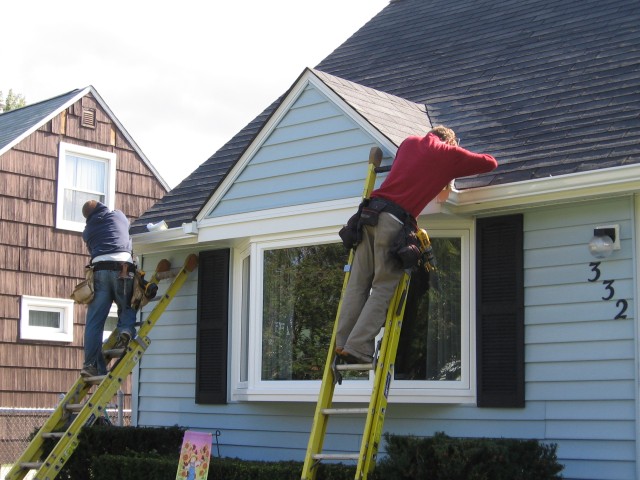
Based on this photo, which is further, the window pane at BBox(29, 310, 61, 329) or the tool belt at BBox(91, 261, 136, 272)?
the window pane at BBox(29, 310, 61, 329)

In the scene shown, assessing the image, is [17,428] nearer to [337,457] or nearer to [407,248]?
[337,457]

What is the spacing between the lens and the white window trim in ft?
26.6

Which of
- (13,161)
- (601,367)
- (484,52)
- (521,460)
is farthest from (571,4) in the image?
(13,161)

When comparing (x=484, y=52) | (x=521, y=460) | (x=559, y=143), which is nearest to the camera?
(x=521, y=460)

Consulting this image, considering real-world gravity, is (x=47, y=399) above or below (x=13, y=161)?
below

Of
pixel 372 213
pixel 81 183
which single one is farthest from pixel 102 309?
pixel 81 183

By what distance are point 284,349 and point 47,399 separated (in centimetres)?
856

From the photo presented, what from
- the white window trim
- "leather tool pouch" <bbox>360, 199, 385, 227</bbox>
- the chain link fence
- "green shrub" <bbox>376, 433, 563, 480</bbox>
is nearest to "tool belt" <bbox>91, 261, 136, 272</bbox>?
the white window trim

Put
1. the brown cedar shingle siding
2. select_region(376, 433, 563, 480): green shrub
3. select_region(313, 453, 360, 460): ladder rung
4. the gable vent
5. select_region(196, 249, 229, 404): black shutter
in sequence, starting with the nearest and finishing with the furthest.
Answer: select_region(376, 433, 563, 480): green shrub, select_region(313, 453, 360, 460): ladder rung, select_region(196, 249, 229, 404): black shutter, the brown cedar shingle siding, the gable vent

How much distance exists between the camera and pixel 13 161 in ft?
53.9

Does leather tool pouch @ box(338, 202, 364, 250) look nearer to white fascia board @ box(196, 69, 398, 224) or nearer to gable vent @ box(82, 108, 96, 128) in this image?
white fascia board @ box(196, 69, 398, 224)

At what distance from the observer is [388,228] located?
23.8 ft

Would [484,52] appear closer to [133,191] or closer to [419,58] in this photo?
[419,58]

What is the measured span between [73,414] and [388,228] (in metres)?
3.80
